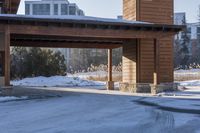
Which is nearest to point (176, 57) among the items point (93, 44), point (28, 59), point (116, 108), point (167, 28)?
point (28, 59)

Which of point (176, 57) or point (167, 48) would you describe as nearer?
point (167, 48)

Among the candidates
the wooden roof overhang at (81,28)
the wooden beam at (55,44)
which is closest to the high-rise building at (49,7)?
the wooden beam at (55,44)

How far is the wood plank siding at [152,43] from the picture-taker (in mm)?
26172

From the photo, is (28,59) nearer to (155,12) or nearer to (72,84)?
(72,84)

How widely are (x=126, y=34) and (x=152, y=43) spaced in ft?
11.3

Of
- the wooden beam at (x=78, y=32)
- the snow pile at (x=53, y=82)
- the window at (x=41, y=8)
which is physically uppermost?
the window at (x=41, y=8)

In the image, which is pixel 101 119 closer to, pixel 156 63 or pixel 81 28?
pixel 81 28

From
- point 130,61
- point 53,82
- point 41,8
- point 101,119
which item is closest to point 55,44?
point 130,61

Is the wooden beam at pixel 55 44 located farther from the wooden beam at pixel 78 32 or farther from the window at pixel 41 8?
the window at pixel 41 8

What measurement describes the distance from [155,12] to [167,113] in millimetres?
13904

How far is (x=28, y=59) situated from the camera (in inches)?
1774

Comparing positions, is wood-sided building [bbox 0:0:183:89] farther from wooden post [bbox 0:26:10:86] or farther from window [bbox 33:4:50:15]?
window [bbox 33:4:50:15]

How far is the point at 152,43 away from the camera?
86.7 feet

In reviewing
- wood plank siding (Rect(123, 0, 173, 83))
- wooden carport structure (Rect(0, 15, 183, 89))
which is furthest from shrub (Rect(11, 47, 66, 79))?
wood plank siding (Rect(123, 0, 173, 83))
